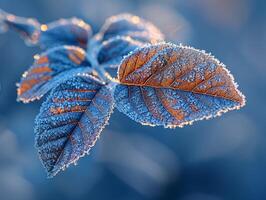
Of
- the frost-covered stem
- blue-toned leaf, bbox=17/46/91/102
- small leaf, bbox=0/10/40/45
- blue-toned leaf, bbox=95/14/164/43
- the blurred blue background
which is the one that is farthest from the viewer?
the blurred blue background

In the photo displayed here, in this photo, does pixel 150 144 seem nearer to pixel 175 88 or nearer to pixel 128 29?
pixel 128 29

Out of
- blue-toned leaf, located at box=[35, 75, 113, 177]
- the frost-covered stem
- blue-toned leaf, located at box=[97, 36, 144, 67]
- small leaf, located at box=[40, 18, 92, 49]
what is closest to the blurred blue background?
small leaf, located at box=[40, 18, 92, 49]

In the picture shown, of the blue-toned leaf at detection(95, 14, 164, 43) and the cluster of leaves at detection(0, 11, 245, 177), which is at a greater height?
the blue-toned leaf at detection(95, 14, 164, 43)

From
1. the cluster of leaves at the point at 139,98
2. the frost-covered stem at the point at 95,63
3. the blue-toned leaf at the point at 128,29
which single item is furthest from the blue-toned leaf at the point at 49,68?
the blue-toned leaf at the point at 128,29

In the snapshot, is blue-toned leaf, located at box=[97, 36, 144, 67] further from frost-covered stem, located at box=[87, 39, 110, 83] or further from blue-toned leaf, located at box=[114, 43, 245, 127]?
blue-toned leaf, located at box=[114, 43, 245, 127]

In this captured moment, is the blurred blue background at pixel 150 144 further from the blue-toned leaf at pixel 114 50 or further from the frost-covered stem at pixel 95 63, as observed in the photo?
the blue-toned leaf at pixel 114 50

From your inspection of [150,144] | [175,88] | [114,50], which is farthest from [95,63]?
[150,144]

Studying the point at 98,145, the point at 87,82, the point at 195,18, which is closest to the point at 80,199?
the point at 98,145
